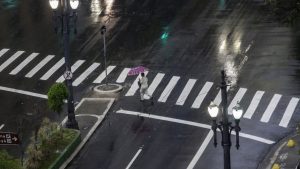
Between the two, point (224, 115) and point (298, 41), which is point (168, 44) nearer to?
point (298, 41)

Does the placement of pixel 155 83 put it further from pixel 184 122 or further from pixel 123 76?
pixel 184 122

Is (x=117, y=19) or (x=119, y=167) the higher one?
(x=117, y=19)

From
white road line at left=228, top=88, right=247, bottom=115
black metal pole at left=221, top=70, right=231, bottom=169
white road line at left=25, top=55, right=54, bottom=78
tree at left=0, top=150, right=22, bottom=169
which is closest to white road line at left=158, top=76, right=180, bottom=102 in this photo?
white road line at left=228, top=88, right=247, bottom=115

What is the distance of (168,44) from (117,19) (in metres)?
6.14

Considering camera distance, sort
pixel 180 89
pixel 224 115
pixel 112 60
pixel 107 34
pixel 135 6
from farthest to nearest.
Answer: pixel 135 6 < pixel 107 34 < pixel 112 60 < pixel 180 89 < pixel 224 115

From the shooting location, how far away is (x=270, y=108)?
1474 inches

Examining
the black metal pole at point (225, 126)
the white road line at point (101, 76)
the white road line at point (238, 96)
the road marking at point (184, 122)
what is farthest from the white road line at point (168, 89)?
the black metal pole at point (225, 126)

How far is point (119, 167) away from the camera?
106ft

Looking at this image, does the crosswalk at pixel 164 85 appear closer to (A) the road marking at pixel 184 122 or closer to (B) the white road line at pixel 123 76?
(B) the white road line at pixel 123 76

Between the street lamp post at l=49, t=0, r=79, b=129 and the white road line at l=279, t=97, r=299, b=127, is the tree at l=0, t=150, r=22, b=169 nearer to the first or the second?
the street lamp post at l=49, t=0, r=79, b=129

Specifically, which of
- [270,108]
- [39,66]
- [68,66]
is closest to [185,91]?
[270,108]

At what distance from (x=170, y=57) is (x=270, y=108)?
29.1 ft

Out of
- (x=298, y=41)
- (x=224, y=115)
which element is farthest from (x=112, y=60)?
(x=224, y=115)

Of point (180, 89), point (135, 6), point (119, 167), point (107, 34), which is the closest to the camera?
point (119, 167)
